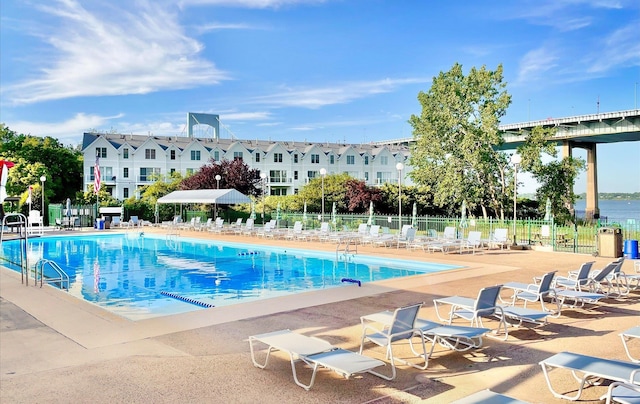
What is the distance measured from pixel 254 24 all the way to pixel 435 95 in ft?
40.7

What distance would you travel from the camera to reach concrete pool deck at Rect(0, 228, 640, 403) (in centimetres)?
518

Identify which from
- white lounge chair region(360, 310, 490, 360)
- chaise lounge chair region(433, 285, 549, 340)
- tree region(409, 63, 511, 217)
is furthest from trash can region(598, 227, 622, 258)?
tree region(409, 63, 511, 217)

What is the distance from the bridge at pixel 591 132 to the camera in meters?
41.8

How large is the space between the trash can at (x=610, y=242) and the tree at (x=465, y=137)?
1236 cm

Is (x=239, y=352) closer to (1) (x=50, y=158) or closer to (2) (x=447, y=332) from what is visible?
(2) (x=447, y=332)

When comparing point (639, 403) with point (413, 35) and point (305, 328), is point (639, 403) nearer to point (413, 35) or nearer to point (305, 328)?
point (305, 328)

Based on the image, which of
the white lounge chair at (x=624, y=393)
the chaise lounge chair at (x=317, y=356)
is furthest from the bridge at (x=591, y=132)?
the white lounge chair at (x=624, y=393)

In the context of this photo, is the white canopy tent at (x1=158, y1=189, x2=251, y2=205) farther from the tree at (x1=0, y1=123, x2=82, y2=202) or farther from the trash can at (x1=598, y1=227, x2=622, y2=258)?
the trash can at (x1=598, y1=227, x2=622, y2=258)

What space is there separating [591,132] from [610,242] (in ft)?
103

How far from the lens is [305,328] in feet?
25.4

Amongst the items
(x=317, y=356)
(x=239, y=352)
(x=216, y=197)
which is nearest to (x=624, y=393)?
(x=317, y=356)

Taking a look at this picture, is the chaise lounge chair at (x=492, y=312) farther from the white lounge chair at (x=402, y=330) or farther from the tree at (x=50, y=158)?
the tree at (x=50, y=158)

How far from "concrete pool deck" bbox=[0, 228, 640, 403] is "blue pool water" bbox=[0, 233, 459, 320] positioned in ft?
7.55

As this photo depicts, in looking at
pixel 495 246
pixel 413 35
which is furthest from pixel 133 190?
pixel 495 246
